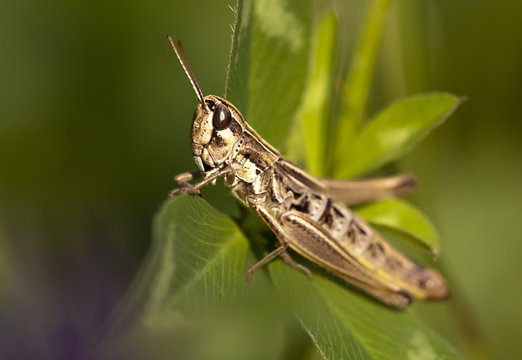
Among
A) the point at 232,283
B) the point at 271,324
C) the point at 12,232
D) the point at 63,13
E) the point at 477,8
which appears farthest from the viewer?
the point at 477,8

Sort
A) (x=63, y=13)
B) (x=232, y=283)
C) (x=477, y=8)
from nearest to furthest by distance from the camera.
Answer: (x=232, y=283), (x=63, y=13), (x=477, y=8)

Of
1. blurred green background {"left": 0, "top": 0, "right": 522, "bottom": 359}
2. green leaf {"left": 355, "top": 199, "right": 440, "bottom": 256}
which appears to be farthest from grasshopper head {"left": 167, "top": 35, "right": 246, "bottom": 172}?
green leaf {"left": 355, "top": 199, "right": 440, "bottom": 256}

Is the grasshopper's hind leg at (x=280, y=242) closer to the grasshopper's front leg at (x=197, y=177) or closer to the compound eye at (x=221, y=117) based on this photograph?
the grasshopper's front leg at (x=197, y=177)

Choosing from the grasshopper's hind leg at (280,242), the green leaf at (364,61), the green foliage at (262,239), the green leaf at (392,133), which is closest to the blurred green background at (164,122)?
the green leaf at (364,61)

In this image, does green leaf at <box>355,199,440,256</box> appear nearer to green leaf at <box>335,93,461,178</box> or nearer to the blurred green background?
green leaf at <box>335,93,461,178</box>

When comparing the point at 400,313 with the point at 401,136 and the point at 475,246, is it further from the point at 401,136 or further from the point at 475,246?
the point at 475,246

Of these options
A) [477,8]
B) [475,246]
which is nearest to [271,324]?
[475,246]
